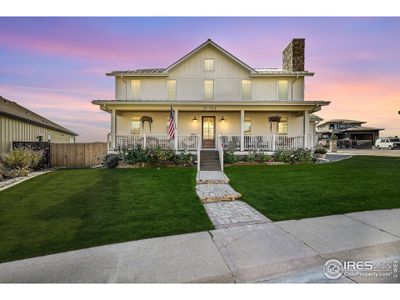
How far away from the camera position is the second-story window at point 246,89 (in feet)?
57.8

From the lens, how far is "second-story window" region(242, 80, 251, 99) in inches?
694

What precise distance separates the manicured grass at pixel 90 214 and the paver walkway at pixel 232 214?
25cm

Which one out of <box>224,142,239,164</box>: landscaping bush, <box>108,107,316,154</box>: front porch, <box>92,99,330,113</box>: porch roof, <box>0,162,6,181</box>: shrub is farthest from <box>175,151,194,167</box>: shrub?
<box>0,162,6,181</box>: shrub

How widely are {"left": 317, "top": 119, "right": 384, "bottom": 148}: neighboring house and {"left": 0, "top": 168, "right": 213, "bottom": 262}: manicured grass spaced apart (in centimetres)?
4246

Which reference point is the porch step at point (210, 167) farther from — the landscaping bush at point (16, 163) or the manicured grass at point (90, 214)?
the landscaping bush at point (16, 163)

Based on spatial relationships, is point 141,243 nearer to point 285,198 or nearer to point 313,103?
point 285,198

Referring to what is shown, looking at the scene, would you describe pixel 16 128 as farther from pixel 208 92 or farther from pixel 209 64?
pixel 209 64

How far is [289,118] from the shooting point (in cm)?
1783

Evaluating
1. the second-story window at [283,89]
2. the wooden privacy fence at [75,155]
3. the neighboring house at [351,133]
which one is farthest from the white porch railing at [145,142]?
the neighboring house at [351,133]

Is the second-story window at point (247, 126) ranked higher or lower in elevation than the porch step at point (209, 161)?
higher

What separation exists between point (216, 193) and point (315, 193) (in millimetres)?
3076

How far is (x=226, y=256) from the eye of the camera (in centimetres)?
344

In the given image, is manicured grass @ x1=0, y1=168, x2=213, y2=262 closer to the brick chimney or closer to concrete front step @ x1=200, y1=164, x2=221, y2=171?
concrete front step @ x1=200, y1=164, x2=221, y2=171

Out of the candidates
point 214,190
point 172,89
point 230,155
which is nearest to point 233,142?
point 230,155
